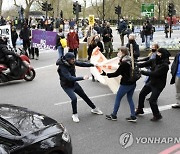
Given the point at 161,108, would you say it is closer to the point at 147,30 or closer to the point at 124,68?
the point at 124,68

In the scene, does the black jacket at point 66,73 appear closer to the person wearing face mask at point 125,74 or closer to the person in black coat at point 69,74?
the person in black coat at point 69,74

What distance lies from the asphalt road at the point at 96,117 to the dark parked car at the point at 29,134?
4.53 feet

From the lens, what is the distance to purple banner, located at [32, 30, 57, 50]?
19.5 meters

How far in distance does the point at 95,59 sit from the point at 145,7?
16237 millimetres

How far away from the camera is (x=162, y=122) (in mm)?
8133

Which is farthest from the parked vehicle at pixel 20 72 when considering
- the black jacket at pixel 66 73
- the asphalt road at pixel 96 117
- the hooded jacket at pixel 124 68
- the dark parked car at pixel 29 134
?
the dark parked car at pixel 29 134

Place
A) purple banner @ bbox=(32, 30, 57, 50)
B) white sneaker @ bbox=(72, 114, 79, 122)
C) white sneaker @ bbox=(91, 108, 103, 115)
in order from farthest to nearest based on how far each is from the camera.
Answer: purple banner @ bbox=(32, 30, 57, 50), white sneaker @ bbox=(91, 108, 103, 115), white sneaker @ bbox=(72, 114, 79, 122)

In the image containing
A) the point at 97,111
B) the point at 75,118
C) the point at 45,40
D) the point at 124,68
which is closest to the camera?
the point at 124,68

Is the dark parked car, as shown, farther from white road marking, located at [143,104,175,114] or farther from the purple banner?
the purple banner

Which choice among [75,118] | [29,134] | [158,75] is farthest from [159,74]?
[29,134]

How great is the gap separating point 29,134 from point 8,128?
0.90 feet

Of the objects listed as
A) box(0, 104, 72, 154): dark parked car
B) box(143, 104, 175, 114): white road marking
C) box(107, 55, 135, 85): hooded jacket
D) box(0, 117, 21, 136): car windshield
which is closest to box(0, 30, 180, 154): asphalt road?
box(143, 104, 175, 114): white road marking

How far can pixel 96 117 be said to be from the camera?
858cm

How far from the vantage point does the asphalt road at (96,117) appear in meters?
6.74
